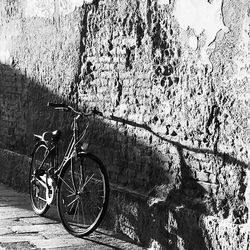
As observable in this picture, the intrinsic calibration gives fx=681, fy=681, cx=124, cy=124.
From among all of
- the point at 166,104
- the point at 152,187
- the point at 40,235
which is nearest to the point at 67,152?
the point at 40,235

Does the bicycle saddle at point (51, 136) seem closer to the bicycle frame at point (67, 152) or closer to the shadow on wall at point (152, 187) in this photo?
the bicycle frame at point (67, 152)

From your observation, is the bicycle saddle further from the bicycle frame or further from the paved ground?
the paved ground

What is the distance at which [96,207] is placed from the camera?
611cm

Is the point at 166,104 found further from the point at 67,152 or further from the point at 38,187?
the point at 38,187

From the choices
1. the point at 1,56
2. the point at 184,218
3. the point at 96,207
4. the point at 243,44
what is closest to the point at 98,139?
the point at 96,207

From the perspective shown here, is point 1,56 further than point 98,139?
Yes

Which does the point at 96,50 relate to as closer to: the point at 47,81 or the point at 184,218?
the point at 47,81

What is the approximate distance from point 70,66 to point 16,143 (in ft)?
6.15

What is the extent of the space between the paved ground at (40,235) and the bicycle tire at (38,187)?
85 millimetres


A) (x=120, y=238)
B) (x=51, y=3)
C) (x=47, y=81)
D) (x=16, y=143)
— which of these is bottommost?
(x=120, y=238)

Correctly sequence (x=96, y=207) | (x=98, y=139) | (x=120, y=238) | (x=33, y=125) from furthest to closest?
(x=33, y=125) < (x=98, y=139) < (x=96, y=207) < (x=120, y=238)

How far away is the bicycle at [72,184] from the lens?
570 cm

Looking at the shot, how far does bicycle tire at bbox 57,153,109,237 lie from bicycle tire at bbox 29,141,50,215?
442 mm

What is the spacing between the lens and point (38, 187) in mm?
6707
